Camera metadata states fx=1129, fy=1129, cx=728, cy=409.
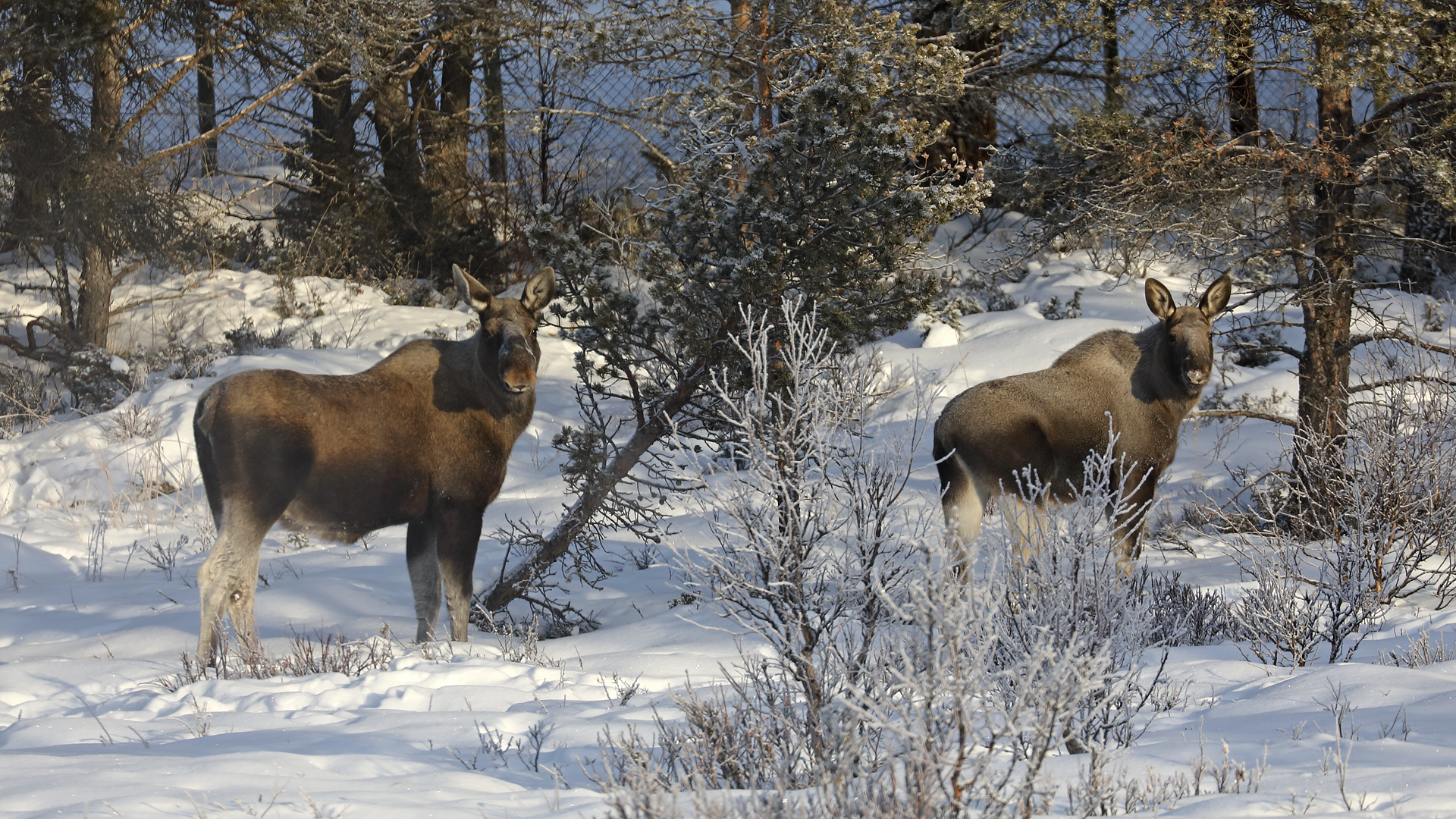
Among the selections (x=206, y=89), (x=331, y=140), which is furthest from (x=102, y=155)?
(x=206, y=89)

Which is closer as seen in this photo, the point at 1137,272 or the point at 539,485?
the point at 539,485

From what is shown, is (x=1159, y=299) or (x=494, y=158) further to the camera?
(x=494, y=158)

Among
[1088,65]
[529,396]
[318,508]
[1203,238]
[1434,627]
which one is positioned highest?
[1088,65]

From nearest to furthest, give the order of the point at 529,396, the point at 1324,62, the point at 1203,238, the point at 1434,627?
1. the point at 1434,627
2. the point at 529,396
3. the point at 1324,62
4. the point at 1203,238

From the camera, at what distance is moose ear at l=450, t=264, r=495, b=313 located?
6273 millimetres

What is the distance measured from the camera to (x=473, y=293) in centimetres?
640

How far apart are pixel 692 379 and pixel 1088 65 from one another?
10231 mm

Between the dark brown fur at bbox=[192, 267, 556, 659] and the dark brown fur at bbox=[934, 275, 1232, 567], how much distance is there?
2719 mm

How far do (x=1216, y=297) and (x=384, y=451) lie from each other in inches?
214

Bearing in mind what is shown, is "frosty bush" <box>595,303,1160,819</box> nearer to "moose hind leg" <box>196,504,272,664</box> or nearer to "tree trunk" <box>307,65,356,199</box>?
"moose hind leg" <box>196,504,272,664</box>

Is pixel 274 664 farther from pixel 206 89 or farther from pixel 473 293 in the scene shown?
pixel 206 89

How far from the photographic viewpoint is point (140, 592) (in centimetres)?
815

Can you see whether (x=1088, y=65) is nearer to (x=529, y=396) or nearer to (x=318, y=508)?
(x=529, y=396)

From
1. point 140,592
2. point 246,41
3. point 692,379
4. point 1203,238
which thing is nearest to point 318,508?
point 692,379
